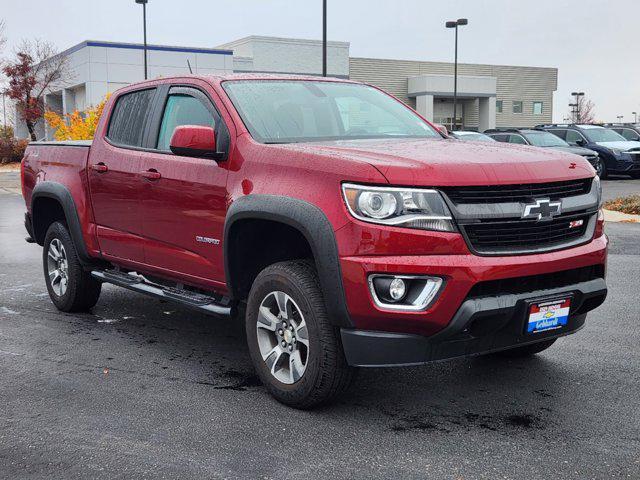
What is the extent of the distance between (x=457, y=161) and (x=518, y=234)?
1.62 feet

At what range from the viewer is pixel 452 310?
3977 mm

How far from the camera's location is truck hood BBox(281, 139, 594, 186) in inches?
159

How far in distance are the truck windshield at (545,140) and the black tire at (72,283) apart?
19320mm

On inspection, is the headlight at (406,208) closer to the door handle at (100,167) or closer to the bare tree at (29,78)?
the door handle at (100,167)

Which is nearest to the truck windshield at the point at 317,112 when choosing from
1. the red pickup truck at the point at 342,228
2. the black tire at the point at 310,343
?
the red pickup truck at the point at 342,228

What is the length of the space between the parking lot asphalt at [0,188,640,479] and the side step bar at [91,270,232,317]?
45 centimetres

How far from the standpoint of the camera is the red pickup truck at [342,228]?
401 cm

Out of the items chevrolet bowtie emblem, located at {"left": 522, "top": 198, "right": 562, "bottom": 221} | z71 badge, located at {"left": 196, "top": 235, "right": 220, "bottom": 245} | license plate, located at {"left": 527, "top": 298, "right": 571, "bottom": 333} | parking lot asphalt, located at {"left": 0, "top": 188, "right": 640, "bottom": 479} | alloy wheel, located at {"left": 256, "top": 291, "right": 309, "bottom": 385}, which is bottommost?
parking lot asphalt, located at {"left": 0, "top": 188, "right": 640, "bottom": 479}

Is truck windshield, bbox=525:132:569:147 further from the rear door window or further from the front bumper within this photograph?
the front bumper

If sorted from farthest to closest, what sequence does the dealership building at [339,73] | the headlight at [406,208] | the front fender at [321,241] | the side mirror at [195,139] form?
the dealership building at [339,73]
the side mirror at [195,139]
the front fender at [321,241]
the headlight at [406,208]

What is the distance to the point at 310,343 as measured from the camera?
14.3 feet

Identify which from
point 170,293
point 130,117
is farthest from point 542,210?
point 130,117

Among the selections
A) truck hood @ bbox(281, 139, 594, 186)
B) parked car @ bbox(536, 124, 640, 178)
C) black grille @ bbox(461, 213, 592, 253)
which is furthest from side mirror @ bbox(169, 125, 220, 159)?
parked car @ bbox(536, 124, 640, 178)

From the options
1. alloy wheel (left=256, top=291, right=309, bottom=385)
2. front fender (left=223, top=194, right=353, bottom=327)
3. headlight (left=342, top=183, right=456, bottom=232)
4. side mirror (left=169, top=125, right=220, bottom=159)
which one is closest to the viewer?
headlight (left=342, top=183, right=456, bottom=232)
